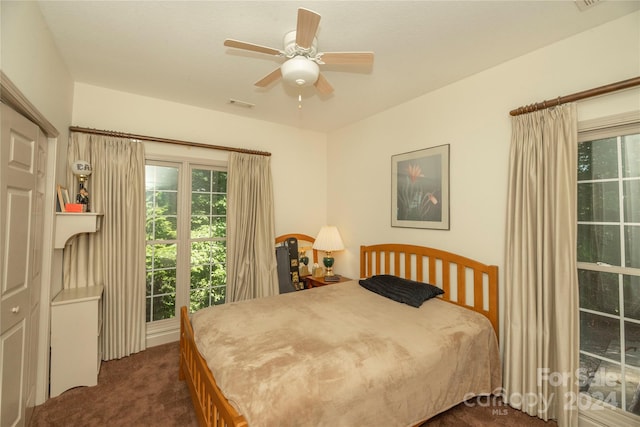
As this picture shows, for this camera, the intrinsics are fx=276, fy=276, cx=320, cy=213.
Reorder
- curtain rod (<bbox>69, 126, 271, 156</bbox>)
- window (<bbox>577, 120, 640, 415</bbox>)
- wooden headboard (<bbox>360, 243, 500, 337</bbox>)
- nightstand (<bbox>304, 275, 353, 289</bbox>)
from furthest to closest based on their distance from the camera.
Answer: nightstand (<bbox>304, 275, 353, 289</bbox>) → curtain rod (<bbox>69, 126, 271, 156</bbox>) → wooden headboard (<bbox>360, 243, 500, 337</bbox>) → window (<bbox>577, 120, 640, 415</bbox>)

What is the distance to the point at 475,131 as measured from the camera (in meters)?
2.53

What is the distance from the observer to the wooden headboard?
234 cm

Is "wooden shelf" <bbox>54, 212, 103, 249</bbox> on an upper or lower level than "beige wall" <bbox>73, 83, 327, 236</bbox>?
lower

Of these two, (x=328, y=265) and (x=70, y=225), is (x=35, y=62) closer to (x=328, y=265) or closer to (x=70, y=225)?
(x=70, y=225)

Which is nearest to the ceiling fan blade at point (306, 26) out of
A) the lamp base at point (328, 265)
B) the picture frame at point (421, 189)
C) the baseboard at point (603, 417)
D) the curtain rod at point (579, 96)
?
the curtain rod at point (579, 96)

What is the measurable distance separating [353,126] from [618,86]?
2655 mm

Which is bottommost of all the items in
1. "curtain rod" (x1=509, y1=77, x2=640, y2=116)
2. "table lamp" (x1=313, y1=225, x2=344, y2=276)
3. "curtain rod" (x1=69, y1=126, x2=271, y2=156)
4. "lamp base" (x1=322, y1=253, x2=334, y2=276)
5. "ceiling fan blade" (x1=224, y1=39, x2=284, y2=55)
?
"lamp base" (x1=322, y1=253, x2=334, y2=276)

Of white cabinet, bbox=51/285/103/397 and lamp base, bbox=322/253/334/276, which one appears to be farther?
lamp base, bbox=322/253/334/276

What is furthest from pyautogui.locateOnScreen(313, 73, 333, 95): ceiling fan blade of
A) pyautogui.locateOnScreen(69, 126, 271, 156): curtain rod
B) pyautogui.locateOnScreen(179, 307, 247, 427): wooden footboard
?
pyautogui.locateOnScreen(179, 307, 247, 427): wooden footboard

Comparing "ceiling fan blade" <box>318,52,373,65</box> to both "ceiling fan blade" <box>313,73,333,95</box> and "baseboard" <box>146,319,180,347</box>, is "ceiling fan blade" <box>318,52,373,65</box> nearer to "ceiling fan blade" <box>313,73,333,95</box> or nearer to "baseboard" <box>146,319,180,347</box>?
"ceiling fan blade" <box>313,73,333,95</box>

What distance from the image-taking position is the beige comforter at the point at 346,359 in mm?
1346

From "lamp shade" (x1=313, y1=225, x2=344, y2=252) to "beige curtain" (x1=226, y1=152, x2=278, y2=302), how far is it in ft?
2.13

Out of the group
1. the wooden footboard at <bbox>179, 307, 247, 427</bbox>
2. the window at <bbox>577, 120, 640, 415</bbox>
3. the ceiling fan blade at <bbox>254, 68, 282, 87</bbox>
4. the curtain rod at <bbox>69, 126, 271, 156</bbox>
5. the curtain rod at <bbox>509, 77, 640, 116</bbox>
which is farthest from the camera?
the curtain rod at <bbox>69, 126, 271, 156</bbox>

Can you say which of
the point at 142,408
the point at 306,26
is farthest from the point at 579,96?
the point at 142,408
